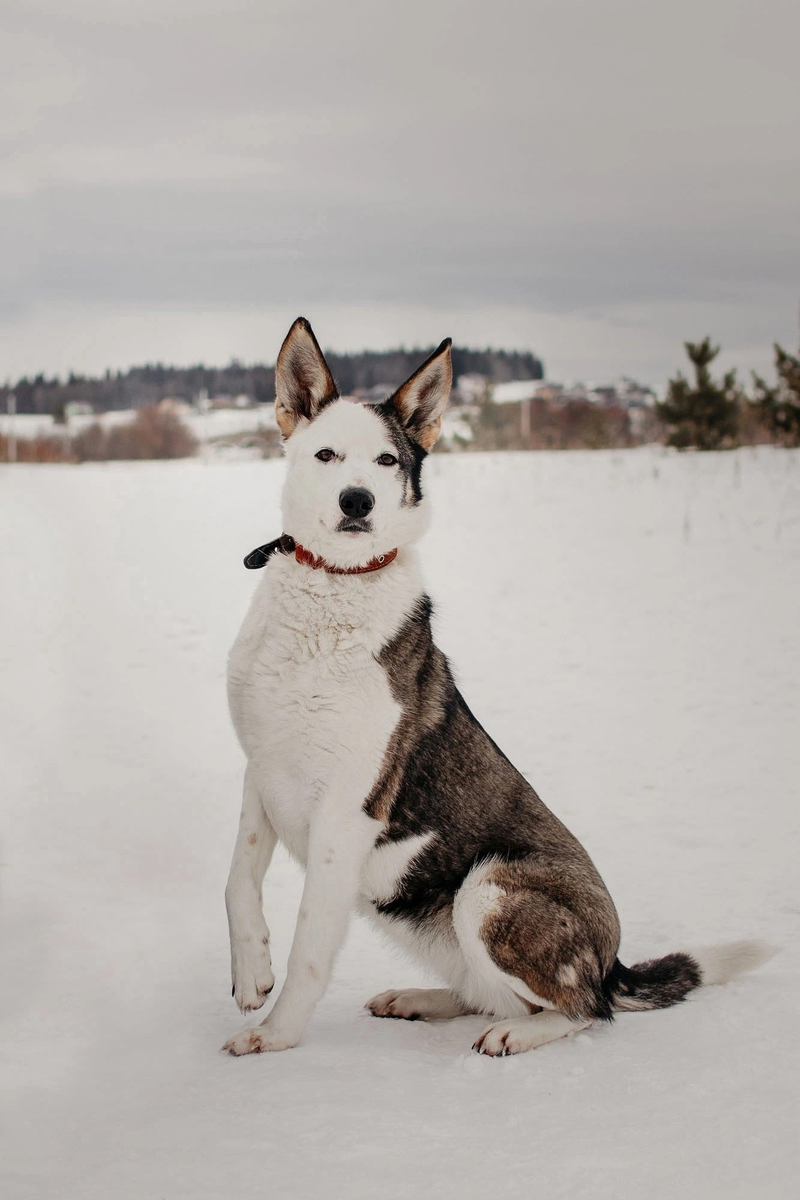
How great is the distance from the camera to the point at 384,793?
3320 millimetres

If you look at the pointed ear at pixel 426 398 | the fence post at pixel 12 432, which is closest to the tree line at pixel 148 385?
the fence post at pixel 12 432

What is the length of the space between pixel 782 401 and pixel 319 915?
61.1 feet

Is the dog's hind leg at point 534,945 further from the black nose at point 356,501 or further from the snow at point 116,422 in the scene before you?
the snow at point 116,422

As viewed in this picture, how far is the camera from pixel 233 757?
6.97 m

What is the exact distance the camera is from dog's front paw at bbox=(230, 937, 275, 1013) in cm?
340

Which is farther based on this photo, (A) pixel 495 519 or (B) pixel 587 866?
(A) pixel 495 519

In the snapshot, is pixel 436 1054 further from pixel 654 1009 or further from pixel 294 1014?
pixel 654 1009

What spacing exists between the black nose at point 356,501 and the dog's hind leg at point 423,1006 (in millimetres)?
1555

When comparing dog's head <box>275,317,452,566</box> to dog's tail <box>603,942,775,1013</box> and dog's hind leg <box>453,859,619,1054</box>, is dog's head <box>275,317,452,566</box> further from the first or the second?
dog's tail <box>603,942,775,1013</box>

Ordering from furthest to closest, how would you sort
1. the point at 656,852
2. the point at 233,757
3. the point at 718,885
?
the point at 233,757 < the point at 656,852 < the point at 718,885

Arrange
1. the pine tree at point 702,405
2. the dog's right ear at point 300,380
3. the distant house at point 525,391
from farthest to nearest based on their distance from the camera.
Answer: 1. the distant house at point 525,391
2. the pine tree at point 702,405
3. the dog's right ear at point 300,380

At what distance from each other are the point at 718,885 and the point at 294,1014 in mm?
2426

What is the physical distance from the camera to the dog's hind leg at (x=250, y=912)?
3395mm

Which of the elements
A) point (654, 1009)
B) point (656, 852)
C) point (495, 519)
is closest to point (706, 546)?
point (495, 519)
